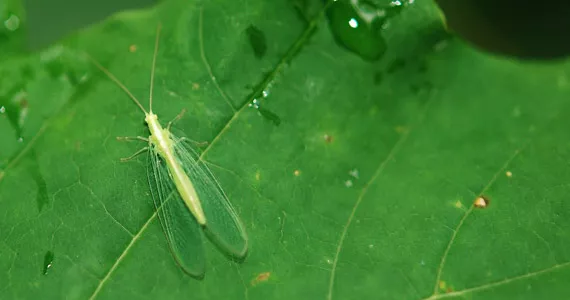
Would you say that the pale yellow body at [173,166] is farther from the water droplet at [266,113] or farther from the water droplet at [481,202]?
the water droplet at [481,202]

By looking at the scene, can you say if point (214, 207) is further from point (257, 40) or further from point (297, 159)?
point (257, 40)

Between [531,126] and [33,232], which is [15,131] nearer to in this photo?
[33,232]

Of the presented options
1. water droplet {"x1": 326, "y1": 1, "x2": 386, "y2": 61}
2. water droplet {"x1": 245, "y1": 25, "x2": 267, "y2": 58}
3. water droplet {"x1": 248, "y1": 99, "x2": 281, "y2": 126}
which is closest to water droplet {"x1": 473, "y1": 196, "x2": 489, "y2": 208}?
water droplet {"x1": 326, "y1": 1, "x2": 386, "y2": 61}

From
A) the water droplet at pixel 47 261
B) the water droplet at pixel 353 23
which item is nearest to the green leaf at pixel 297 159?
the water droplet at pixel 47 261

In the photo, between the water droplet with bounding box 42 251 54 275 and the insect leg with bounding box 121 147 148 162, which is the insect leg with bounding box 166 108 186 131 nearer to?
the insect leg with bounding box 121 147 148 162

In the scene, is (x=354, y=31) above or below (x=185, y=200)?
above

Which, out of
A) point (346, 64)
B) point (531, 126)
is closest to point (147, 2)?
point (346, 64)

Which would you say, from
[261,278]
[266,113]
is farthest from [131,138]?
[261,278]
